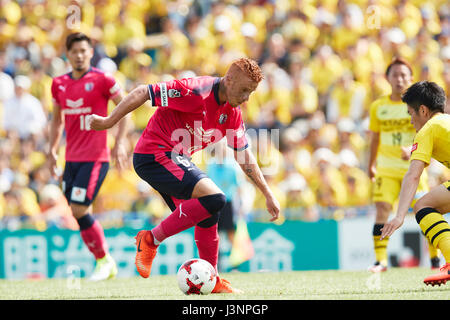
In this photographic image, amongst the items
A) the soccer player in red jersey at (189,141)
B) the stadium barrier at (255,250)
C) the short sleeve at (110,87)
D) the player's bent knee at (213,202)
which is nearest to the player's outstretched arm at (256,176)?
the soccer player in red jersey at (189,141)

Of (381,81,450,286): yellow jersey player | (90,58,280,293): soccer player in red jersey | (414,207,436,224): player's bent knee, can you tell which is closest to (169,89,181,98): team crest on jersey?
(90,58,280,293): soccer player in red jersey

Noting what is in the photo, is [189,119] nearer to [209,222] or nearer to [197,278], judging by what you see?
[209,222]

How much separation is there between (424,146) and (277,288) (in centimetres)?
218

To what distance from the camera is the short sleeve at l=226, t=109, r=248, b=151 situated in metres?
7.27

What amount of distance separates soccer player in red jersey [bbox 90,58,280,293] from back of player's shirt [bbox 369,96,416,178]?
2.84 m

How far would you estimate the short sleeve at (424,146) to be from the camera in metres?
6.68

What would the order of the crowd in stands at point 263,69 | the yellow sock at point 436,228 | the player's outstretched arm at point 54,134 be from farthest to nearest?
1. the crowd in stands at point 263,69
2. the player's outstretched arm at point 54,134
3. the yellow sock at point 436,228

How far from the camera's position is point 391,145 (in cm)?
984

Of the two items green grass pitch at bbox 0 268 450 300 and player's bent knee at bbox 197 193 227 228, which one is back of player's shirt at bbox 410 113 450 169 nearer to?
green grass pitch at bbox 0 268 450 300

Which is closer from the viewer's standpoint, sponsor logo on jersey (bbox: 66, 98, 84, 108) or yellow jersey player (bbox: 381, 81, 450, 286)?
yellow jersey player (bbox: 381, 81, 450, 286)

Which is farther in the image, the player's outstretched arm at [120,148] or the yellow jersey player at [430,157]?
the player's outstretched arm at [120,148]

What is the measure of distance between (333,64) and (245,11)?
283 cm

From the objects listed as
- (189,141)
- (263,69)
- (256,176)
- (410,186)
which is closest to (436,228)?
(410,186)

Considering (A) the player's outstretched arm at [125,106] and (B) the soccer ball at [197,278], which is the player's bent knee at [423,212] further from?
(A) the player's outstretched arm at [125,106]
